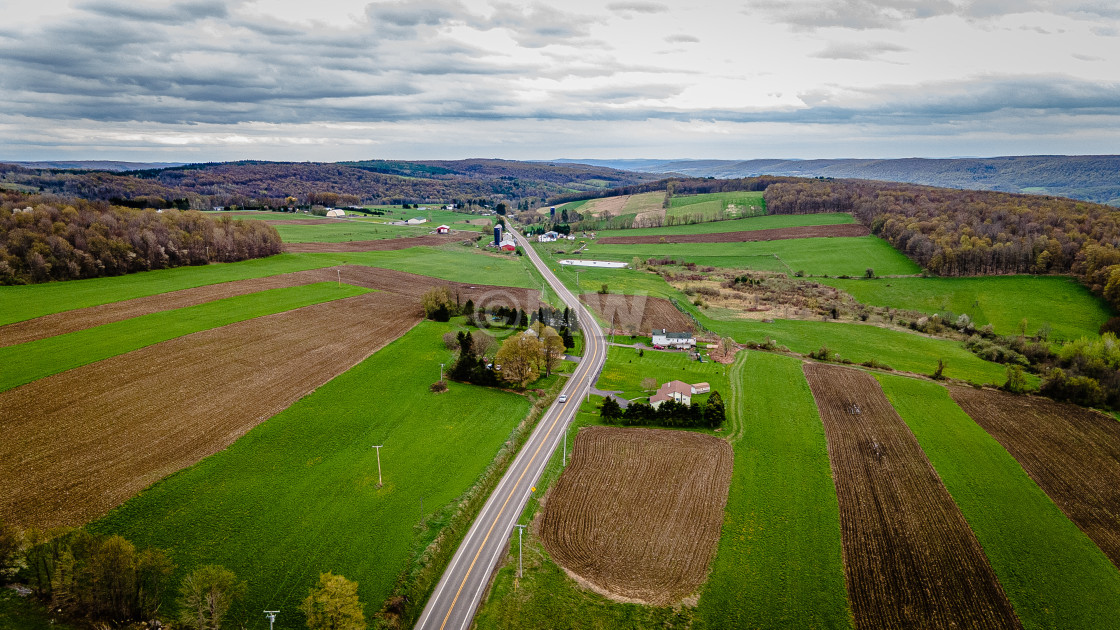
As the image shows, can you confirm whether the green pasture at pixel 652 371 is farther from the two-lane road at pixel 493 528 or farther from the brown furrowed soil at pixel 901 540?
the brown furrowed soil at pixel 901 540

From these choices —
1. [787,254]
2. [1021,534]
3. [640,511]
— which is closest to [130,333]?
[640,511]

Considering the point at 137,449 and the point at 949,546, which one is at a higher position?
the point at 137,449

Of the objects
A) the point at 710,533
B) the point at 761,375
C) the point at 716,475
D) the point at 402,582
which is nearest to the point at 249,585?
the point at 402,582

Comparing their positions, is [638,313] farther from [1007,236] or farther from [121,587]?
[1007,236]

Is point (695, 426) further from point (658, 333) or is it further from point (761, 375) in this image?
point (658, 333)

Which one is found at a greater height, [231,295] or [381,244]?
[381,244]

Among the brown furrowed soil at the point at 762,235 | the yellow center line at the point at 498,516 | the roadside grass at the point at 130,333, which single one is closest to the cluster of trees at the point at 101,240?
the roadside grass at the point at 130,333

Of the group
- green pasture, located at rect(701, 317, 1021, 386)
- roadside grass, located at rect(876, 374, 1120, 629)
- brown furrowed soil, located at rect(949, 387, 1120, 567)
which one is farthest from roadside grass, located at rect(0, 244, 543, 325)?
brown furrowed soil, located at rect(949, 387, 1120, 567)
